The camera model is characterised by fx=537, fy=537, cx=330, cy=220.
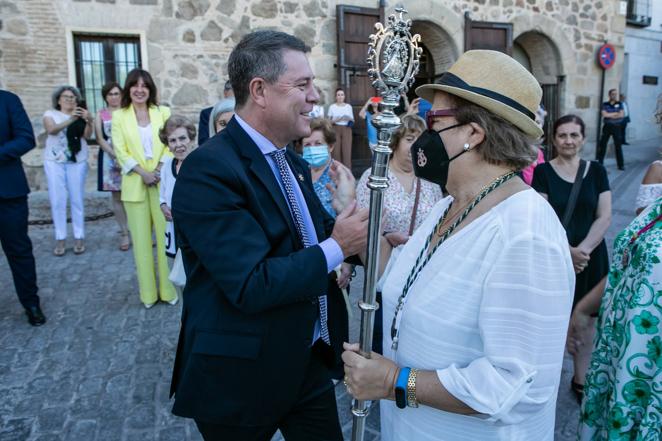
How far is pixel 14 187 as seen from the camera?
4.32 m

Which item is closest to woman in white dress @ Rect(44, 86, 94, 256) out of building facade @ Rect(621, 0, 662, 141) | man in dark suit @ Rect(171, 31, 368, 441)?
man in dark suit @ Rect(171, 31, 368, 441)

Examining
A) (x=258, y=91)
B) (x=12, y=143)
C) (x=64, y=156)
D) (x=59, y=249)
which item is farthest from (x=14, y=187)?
(x=258, y=91)

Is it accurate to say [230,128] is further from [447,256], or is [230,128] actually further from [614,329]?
[614,329]

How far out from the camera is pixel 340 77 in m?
10.4

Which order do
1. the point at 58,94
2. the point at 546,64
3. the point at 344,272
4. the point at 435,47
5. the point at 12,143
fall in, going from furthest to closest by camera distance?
the point at 546,64
the point at 435,47
the point at 58,94
the point at 12,143
the point at 344,272

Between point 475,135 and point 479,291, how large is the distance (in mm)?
486

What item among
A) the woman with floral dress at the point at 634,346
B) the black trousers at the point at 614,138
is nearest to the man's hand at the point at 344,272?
the woman with floral dress at the point at 634,346

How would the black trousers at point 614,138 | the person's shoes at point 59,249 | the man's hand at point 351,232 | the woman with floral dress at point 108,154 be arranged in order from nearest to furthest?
the man's hand at point 351,232, the person's shoes at point 59,249, the woman with floral dress at point 108,154, the black trousers at point 614,138

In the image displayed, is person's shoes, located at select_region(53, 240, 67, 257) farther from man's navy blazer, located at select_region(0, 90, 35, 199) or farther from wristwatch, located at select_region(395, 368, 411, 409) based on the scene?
wristwatch, located at select_region(395, 368, 411, 409)

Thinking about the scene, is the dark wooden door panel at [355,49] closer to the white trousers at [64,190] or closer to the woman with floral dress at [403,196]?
the white trousers at [64,190]

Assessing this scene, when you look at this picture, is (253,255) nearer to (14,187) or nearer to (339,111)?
(14,187)

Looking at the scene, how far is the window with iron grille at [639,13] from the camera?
59.1 feet

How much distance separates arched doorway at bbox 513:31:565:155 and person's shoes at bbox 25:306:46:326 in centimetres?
1234

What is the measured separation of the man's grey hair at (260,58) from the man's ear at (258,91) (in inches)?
0.5
